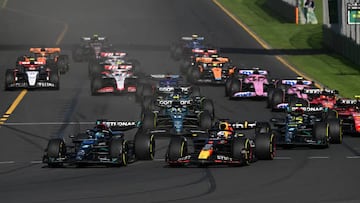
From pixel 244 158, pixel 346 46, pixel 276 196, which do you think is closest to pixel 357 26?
pixel 346 46

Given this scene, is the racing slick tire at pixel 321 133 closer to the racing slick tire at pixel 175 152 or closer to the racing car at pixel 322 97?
the racing slick tire at pixel 175 152

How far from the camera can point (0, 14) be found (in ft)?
287

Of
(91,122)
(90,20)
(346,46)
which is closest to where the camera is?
(91,122)

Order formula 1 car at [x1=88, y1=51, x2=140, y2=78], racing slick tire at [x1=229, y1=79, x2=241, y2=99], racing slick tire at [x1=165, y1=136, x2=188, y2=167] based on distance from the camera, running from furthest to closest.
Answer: formula 1 car at [x1=88, y1=51, x2=140, y2=78] → racing slick tire at [x1=229, y1=79, x2=241, y2=99] → racing slick tire at [x1=165, y1=136, x2=188, y2=167]

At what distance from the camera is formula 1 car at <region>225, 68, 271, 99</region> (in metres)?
45.7

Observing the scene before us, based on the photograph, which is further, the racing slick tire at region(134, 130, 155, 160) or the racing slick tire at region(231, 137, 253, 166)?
the racing slick tire at region(134, 130, 155, 160)

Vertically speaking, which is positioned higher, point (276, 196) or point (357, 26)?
point (357, 26)

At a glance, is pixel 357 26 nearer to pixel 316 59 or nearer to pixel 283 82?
pixel 316 59

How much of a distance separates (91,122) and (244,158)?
12.1 metres

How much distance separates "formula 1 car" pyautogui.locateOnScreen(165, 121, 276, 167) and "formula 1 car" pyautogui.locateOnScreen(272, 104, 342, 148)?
2633mm

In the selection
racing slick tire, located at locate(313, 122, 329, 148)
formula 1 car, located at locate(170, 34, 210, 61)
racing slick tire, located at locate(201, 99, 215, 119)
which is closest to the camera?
racing slick tire, located at locate(313, 122, 329, 148)

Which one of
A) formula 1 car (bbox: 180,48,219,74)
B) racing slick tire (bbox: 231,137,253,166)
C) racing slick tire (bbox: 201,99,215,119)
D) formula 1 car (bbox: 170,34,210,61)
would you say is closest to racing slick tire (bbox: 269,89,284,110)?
racing slick tire (bbox: 201,99,215,119)

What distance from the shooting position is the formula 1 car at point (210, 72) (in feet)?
168

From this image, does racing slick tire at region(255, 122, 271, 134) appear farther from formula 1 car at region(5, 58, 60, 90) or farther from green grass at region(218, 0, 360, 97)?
formula 1 car at region(5, 58, 60, 90)
